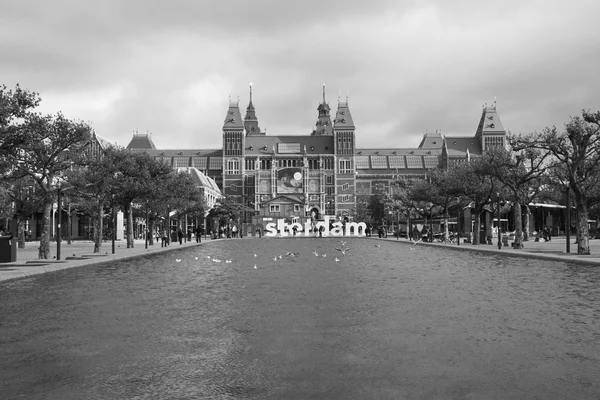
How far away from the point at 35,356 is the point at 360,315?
5.70 metres

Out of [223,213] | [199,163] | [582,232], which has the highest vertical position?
[199,163]

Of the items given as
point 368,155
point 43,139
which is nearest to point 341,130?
point 368,155

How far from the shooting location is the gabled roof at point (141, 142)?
613 ft

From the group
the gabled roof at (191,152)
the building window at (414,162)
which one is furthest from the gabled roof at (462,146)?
the gabled roof at (191,152)

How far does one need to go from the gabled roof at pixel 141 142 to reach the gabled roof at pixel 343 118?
59480 mm

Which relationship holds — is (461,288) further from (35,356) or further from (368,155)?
(368,155)

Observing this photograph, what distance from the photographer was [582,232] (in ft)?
107

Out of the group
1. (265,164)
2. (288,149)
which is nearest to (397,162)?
(288,149)

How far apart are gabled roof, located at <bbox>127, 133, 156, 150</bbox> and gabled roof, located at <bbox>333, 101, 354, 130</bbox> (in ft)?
195

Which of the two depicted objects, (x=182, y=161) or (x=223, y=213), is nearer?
(x=223, y=213)

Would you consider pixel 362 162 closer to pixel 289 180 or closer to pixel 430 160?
pixel 430 160

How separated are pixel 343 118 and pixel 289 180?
930 inches

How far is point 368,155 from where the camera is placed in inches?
7229

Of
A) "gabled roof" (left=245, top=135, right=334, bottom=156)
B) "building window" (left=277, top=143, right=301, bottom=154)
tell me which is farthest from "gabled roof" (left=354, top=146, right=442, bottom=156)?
"building window" (left=277, top=143, right=301, bottom=154)
